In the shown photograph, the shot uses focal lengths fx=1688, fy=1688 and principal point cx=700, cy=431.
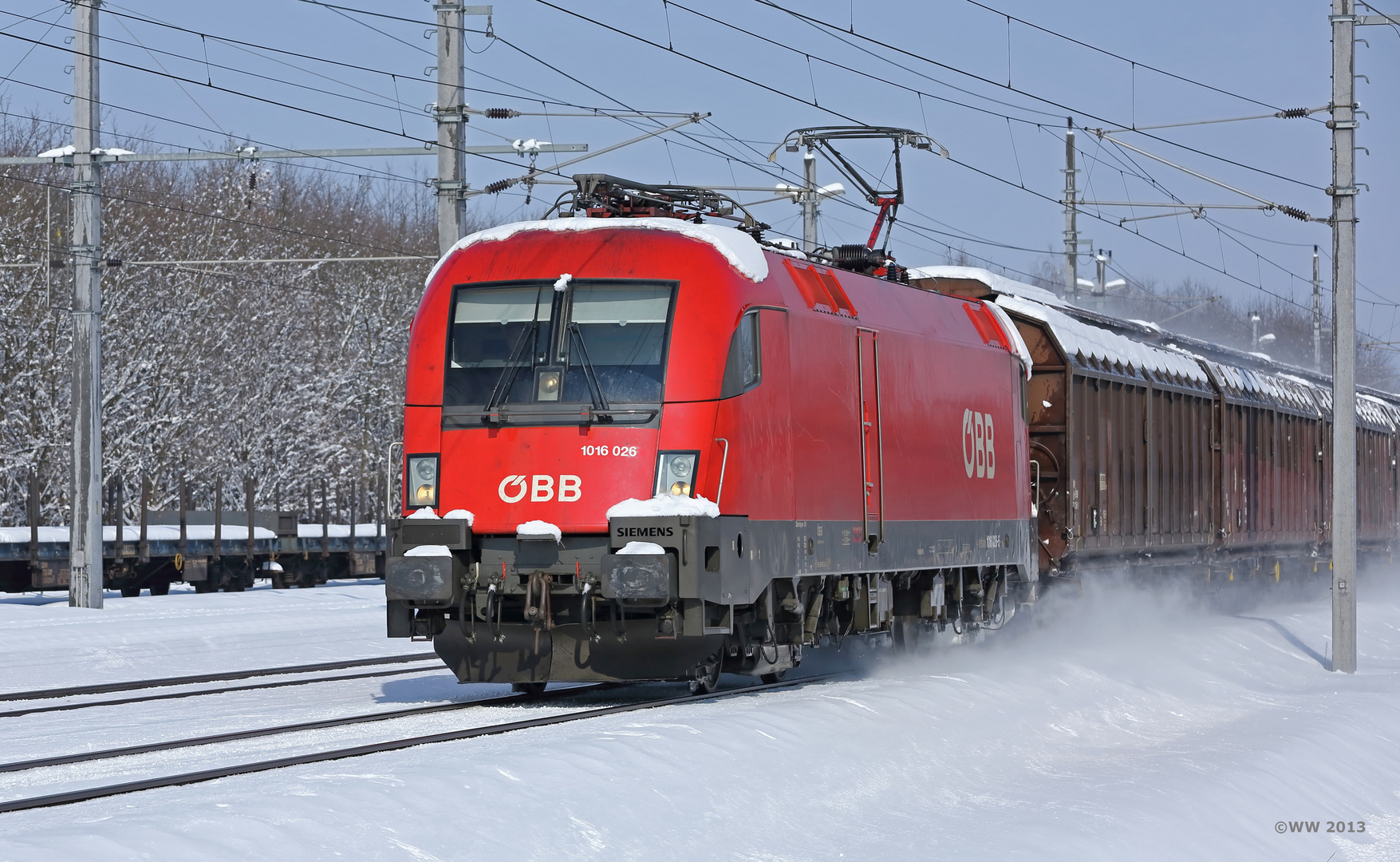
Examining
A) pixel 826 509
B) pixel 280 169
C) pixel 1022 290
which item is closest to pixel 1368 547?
pixel 1022 290

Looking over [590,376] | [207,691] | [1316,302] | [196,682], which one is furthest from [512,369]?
[1316,302]

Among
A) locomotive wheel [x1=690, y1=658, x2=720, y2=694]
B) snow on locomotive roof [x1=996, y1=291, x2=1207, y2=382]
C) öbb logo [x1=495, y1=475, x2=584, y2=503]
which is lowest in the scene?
locomotive wheel [x1=690, y1=658, x2=720, y2=694]

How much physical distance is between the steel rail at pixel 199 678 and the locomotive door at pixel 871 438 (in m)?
4.66

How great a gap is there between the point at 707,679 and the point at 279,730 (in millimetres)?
3588

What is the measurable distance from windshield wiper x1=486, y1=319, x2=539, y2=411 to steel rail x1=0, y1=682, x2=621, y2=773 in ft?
7.90

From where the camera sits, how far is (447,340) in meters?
12.7

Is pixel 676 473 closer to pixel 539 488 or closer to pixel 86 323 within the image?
pixel 539 488

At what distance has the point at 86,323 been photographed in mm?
25125

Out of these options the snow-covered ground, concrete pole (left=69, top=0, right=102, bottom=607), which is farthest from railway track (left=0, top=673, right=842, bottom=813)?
concrete pole (left=69, top=0, right=102, bottom=607)

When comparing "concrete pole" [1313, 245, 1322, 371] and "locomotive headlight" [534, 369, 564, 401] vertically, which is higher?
"concrete pole" [1313, 245, 1322, 371]

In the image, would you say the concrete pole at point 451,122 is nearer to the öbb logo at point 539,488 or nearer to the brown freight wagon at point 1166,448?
the brown freight wagon at point 1166,448

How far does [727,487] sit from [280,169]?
58791 millimetres

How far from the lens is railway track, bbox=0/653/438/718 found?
14180mm

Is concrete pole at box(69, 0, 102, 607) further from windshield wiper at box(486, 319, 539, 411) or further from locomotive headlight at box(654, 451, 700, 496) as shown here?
locomotive headlight at box(654, 451, 700, 496)
